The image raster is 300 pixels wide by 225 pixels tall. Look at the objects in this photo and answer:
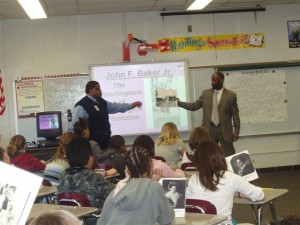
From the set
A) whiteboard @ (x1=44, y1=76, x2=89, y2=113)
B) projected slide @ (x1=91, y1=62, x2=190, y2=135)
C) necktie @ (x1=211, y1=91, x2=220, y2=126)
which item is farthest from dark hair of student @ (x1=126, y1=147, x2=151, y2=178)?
whiteboard @ (x1=44, y1=76, x2=89, y2=113)

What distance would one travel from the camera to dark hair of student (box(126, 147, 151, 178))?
9.67 feet

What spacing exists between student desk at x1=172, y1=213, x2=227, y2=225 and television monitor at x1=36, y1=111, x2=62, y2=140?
513 centimetres

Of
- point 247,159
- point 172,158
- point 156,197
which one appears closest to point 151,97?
point 172,158

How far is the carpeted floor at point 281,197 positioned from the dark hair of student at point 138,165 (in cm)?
211

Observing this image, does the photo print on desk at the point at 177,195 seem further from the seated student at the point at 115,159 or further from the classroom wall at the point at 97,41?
the classroom wall at the point at 97,41

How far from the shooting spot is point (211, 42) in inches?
341

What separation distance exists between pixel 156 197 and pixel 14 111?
603 cm

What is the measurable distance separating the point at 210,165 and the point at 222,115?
3.65 metres

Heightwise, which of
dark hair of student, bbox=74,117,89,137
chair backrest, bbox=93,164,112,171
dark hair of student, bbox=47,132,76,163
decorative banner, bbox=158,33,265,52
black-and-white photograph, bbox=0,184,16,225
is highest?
decorative banner, bbox=158,33,265,52

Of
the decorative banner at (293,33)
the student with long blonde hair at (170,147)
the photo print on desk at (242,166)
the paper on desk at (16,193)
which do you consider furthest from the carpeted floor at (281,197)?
the paper on desk at (16,193)

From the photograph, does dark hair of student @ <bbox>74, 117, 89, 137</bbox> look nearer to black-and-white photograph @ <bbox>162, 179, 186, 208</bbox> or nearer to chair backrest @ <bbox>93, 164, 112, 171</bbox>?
chair backrest @ <bbox>93, 164, 112, 171</bbox>

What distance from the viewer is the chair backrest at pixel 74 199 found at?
348cm

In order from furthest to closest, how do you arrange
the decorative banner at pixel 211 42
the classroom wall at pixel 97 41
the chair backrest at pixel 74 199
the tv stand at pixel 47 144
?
1. the decorative banner at pixel 211 42
2. the classroom wall at pixel 97 41
3. the tv stand at pixel 47 144
4. the chair backrest at pixel 74 199

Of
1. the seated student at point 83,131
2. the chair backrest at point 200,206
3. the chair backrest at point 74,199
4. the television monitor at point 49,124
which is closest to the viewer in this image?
the chair backrest at point 200,206
